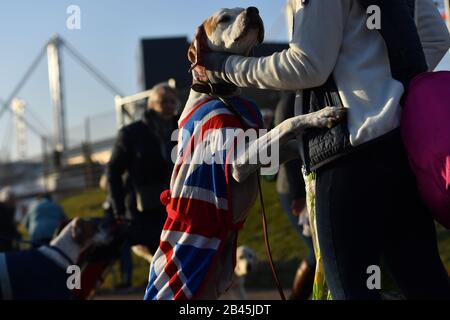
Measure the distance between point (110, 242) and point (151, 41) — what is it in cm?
1374

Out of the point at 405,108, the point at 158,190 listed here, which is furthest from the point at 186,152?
the point at 158,190

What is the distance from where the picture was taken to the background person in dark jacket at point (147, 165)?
578cm

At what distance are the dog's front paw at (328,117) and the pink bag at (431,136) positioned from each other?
0.71 ft

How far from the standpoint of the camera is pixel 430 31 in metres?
3.12

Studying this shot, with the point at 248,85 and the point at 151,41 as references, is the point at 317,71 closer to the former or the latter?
the point at 248,85

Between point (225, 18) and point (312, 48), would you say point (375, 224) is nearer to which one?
point (312, 48)

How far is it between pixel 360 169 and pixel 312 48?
44 centimetres

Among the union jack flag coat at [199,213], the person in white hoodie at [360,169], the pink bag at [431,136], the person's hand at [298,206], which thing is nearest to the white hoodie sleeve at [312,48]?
the person in white hoodie at [360,169]

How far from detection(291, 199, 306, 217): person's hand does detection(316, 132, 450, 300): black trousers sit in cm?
273
